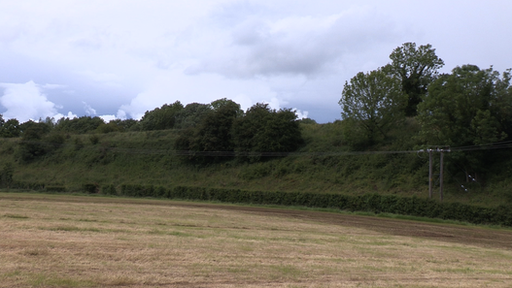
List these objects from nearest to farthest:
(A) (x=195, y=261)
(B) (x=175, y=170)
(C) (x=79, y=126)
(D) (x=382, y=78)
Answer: (A) (x=195, y=261), (D) (x=382, y=78), (B) (x=175, y=170), (C) (x=79, y=126)

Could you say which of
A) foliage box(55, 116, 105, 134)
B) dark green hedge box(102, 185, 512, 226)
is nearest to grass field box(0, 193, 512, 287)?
dark green hedge box(102, 185, 512, 226)

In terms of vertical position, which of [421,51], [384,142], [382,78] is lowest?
[384,142]

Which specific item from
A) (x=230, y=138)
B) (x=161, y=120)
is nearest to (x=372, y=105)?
(x=230, y=138)

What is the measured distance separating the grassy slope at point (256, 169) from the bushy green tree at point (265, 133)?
2131 millimetres

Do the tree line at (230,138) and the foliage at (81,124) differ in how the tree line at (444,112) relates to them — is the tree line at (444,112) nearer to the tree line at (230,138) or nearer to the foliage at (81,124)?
the tree line at (230,138)

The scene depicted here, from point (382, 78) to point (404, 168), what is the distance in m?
13.5

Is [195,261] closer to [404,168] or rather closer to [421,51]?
[404,168]

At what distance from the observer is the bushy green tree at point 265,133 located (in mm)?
66938

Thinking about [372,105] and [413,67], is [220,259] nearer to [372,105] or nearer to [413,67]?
[372,105]

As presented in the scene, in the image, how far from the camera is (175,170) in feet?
240

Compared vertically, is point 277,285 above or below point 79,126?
below

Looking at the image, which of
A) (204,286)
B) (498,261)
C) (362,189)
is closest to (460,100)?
(362,189)

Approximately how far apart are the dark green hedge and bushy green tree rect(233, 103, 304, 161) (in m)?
16.4

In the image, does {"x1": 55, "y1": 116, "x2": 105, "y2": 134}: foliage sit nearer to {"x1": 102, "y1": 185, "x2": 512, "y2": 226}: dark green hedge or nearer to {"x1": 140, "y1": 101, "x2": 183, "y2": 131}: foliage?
{"x1": 140, "y1": 101, "x2": 183, "y2": 131}: foliage
